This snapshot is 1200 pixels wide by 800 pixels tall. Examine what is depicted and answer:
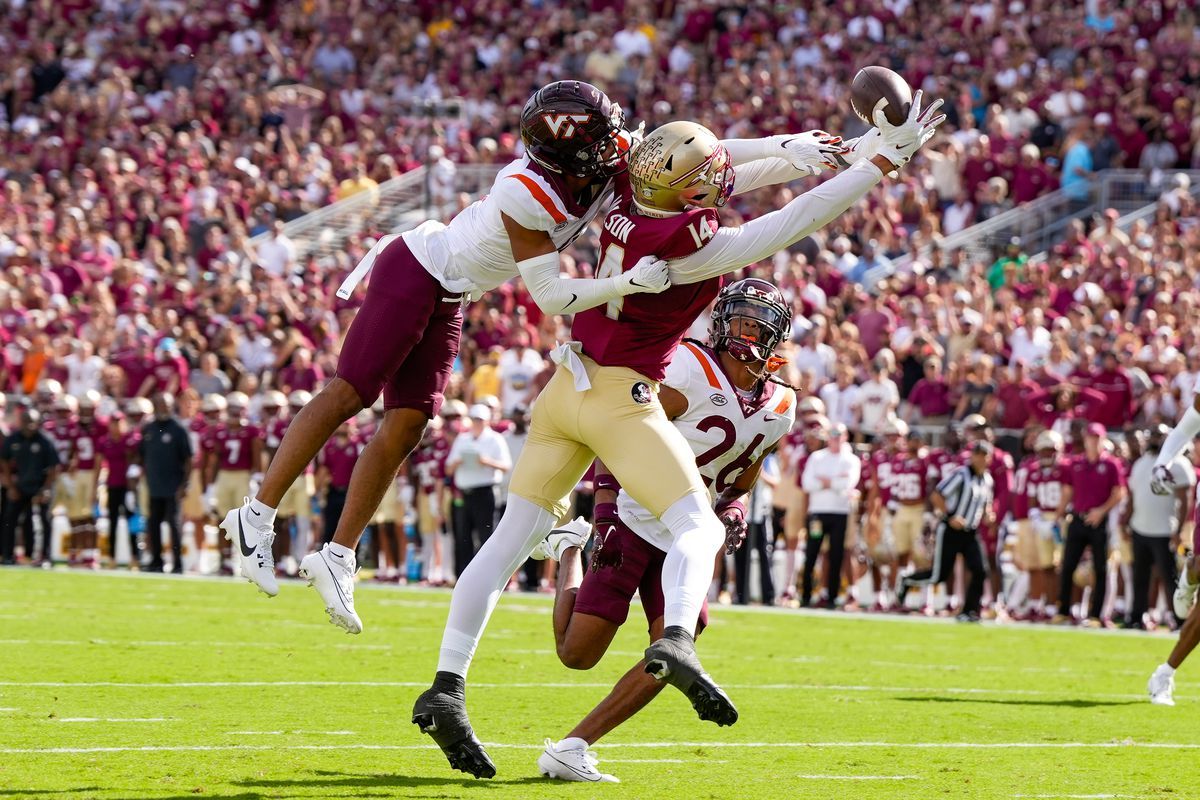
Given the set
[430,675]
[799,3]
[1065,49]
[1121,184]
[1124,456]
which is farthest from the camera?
[799,3]

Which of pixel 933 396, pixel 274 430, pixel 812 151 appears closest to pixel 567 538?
pixel 812 151

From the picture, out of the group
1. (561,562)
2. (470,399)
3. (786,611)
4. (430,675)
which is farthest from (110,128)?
(561,562)

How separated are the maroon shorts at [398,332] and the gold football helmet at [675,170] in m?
1.00

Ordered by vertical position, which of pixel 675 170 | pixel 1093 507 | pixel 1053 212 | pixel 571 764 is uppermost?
pixel 1053 212

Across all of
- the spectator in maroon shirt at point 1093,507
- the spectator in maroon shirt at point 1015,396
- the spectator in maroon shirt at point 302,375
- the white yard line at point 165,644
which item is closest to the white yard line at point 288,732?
the white yard line at point 165,644

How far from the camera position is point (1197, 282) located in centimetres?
1602

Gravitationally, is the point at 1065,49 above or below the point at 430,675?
above

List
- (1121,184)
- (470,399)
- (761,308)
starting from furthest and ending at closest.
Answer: (1121,184) < (470,399) < (761,308)

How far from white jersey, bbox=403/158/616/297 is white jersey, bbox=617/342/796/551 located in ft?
1.99

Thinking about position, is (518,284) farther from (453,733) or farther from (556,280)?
(453,733)

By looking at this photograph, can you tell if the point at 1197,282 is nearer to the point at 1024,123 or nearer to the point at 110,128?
the point at 1024,123

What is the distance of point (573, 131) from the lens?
5918mm

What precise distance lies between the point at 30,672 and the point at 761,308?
397cm

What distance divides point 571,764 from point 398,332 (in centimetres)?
160
